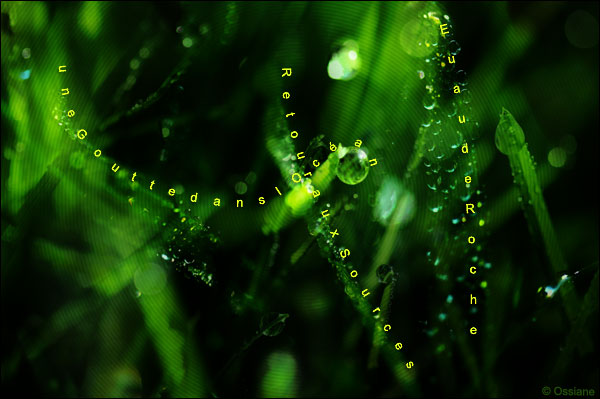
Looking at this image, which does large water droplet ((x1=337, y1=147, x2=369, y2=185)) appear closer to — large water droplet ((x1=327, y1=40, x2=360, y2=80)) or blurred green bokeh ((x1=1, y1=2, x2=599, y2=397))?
blurred green bokeh ((x1=1, y1=2, x2=599, y2=397))

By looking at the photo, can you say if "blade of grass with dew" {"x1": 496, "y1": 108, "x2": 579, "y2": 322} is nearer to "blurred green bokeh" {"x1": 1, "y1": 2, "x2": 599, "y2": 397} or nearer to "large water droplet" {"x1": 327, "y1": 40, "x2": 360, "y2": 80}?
"blurred green bokeh" {"x1": 1, "y1": 2, "x2": 599, "y2": 397}

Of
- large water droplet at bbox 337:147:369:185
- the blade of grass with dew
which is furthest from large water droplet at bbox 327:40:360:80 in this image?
the blade of grass with dew

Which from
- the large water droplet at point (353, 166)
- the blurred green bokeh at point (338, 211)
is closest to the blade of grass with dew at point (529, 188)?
the blurred green bokeh at point (338, 211)

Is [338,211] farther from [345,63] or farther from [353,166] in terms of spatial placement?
[345,63]

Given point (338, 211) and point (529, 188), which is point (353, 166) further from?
point (529, 188)

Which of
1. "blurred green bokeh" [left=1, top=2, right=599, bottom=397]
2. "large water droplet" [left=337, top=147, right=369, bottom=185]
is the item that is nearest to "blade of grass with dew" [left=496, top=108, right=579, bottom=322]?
"blurred green bokeh" [left=1, top=2, right=599, bottom=397]

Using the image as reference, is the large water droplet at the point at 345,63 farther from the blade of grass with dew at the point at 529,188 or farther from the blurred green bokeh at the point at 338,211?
the blade of grass with dew at the point at 529,188

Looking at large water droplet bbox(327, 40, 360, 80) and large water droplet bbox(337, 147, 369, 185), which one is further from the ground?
large water droplet bbox(327, 40, 360, 80)

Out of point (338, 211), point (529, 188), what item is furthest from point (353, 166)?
point (529, 188)

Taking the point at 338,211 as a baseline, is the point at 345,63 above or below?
above

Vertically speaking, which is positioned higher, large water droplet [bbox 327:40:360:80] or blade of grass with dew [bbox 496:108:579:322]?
large water droplet [bbox 327:40:360:80]

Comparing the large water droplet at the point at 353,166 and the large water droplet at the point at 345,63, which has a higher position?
the large water droplet at the point at 345,63
